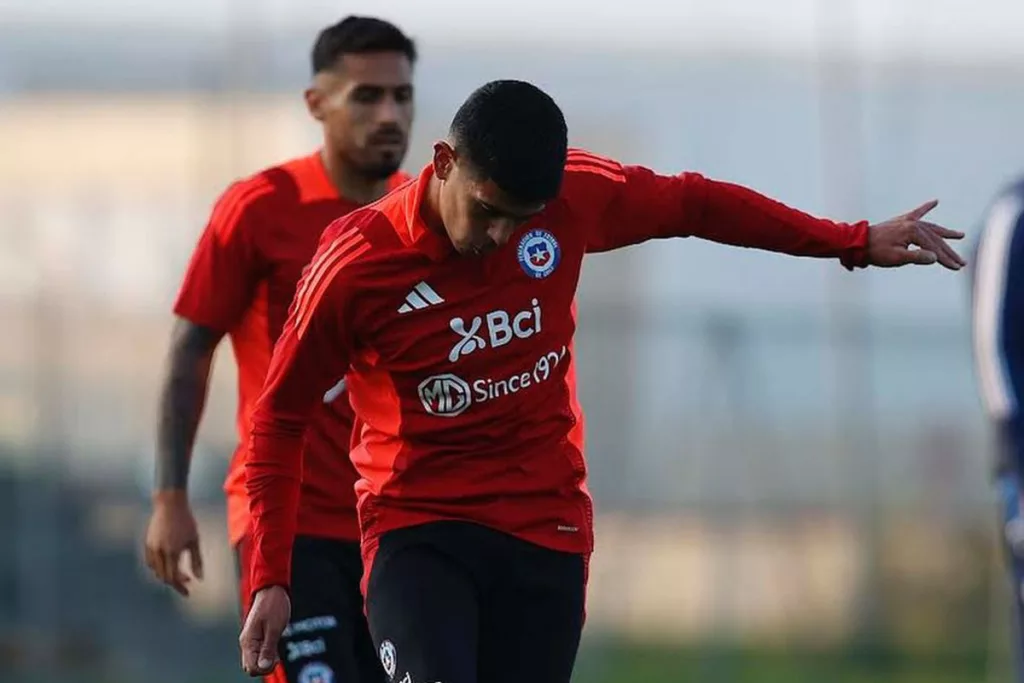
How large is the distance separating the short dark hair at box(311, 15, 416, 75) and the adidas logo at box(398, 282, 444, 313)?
1.83 metres

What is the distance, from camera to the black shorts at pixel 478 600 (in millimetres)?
5629

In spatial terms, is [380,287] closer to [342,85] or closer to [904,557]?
[342,85]

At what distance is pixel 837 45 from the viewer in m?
17.6

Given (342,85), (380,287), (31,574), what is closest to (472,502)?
(380,287)

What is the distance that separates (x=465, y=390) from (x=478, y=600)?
53 cm

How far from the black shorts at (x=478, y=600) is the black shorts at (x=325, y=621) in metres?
0.92

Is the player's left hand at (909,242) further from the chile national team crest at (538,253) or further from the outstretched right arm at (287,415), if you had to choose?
the outstretched right arm at (287,415)

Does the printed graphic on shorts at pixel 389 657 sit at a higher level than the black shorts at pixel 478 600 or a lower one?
lower

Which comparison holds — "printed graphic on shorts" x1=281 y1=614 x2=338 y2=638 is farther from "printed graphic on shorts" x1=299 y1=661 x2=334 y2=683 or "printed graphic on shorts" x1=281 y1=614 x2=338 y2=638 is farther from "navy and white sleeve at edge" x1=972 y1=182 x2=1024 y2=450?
"navy and white sleeve at edge" x1=972 y1=182 x2=1024 y2=450

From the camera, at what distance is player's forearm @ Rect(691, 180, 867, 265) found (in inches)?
227

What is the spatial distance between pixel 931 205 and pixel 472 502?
4.31 ft

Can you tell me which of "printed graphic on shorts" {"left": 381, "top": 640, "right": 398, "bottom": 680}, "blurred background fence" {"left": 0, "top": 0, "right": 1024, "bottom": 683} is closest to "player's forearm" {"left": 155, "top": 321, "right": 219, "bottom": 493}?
"printed graphic on shorts" {"left": 381, "top": 640, "right": 398, "bottom": 680}

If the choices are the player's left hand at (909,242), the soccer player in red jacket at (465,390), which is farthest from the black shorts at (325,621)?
the player's left hand at (909,242)

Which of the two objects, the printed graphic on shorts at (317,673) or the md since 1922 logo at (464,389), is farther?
the printed graphic on shorts at (317,673)
